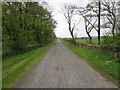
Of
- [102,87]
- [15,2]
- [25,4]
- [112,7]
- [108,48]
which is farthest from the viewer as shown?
[25,4]

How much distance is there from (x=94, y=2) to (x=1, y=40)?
634 inches

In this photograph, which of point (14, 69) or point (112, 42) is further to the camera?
point (112, 42)

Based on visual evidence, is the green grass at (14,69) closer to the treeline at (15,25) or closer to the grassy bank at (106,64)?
the treeline at (15,25)

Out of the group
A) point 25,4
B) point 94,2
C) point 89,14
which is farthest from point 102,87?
point 89,14

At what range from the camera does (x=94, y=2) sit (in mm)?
22734

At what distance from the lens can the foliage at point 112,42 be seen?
12.4 m

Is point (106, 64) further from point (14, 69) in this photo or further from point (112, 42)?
point (14, 69)

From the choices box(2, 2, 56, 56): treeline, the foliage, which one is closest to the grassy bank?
the foliage

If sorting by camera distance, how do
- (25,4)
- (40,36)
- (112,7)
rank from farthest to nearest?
(40,36), (25,4), (112,7)

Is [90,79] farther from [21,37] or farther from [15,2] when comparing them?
[15,2]

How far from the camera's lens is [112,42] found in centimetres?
1411

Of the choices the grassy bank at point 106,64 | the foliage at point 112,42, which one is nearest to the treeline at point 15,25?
the grassy bank at point 106,64

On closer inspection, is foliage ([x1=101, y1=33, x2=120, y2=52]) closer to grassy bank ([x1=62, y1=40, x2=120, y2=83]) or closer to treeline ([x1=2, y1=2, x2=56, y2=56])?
grassy bank ([x1=62, y1=40, x2=120, y2=83])

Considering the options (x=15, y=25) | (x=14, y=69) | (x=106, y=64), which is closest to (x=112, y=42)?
(x=106, y=64)
